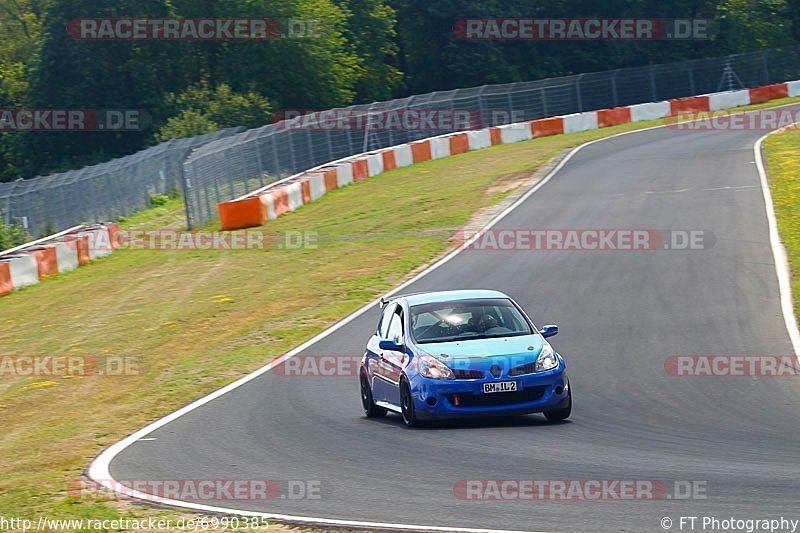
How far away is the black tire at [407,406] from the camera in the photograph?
12.2m

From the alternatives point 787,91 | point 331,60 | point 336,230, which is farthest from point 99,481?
point 331,60

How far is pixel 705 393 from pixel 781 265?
800cm

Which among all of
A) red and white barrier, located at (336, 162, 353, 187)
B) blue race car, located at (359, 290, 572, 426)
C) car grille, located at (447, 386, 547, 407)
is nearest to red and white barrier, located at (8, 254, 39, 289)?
red and white barrier, located at (336, 162, 353, 187)

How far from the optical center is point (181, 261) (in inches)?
1172

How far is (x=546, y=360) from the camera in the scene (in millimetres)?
12211

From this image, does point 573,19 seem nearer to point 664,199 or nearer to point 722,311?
point 664,199

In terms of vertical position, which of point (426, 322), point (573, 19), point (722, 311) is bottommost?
point (722, 311)

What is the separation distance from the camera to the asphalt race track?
28.2 feet

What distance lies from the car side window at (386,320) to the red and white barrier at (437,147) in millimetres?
20100

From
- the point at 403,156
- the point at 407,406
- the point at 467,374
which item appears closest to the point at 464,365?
the point at 467,374

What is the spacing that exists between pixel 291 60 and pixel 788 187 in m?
42.1

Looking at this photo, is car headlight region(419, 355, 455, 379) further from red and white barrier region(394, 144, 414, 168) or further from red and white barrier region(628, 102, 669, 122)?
red and white barrier region(628, 102, 669, 122)

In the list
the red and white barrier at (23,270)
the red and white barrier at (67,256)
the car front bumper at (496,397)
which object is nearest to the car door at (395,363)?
the car front bumper at (496,397)

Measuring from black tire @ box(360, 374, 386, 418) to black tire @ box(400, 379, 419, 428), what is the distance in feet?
2.67
